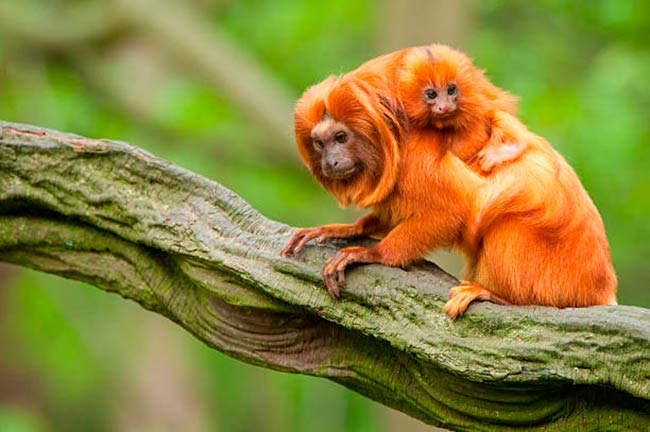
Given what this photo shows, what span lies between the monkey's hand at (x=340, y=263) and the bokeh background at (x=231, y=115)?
4069 millimetres

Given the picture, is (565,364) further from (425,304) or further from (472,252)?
(472,252)

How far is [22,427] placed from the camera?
31.9 ft

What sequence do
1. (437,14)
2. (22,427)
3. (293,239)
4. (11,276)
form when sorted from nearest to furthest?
(293,239)
(437,14)
(22,427)
(11,276)

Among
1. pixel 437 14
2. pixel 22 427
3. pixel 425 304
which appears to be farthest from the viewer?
pixel 22 427

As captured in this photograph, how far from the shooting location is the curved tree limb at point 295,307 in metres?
3.32

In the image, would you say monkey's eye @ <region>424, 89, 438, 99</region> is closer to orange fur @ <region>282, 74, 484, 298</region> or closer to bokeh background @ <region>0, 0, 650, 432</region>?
orange fur @ <region>282, 74, 484, 298</region>

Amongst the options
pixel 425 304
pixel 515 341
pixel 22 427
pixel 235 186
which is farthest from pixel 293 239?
pixel 235 186

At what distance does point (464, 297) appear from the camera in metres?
3.51

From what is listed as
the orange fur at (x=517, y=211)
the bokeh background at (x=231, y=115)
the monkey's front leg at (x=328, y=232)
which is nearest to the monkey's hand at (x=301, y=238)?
the monkey's front leg at (x=328, y=232)

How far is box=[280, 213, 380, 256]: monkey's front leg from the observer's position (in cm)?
383

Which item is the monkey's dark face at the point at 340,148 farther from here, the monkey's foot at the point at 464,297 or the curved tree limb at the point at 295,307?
the monkey's foot at the point at 464,297

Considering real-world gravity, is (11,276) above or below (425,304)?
above

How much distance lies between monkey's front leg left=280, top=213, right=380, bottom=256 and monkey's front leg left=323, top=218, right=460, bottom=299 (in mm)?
163

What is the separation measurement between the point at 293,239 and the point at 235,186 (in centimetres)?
748
